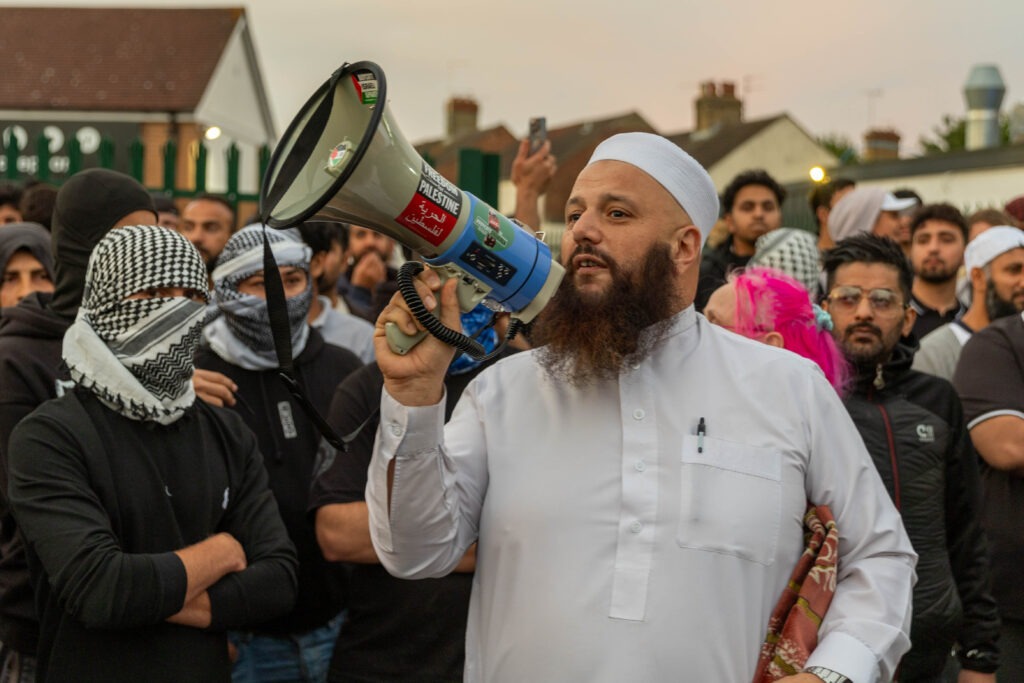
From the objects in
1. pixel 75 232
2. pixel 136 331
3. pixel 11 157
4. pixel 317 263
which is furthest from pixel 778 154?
pixel 136 331

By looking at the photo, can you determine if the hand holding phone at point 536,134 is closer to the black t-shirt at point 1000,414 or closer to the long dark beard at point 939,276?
the black t-shirt at point 1000,414

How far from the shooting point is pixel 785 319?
422 centimetres

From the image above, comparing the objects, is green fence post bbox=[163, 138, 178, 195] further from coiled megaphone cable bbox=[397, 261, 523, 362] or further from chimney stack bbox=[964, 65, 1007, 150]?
chimney stack bbox=[964, 65, 1007, 150]

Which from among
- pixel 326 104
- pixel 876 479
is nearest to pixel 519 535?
pixel 876 479

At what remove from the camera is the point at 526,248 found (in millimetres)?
2893

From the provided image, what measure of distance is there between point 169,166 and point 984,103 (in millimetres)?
15929

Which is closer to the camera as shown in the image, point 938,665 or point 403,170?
point 403,170

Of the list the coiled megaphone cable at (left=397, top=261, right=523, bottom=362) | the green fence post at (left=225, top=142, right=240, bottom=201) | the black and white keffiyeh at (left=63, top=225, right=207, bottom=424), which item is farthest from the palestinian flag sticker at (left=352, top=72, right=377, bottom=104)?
the green fence post at (left=225, top=142, right=240, bottom=201)

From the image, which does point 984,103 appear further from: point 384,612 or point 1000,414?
point 384,612

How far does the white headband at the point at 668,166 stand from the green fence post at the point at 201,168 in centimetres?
525

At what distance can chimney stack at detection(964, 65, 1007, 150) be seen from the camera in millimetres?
20078

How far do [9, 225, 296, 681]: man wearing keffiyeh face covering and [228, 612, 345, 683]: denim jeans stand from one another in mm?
658

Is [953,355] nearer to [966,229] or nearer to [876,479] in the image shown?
[966,229]

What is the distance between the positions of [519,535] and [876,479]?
0.87 meters
